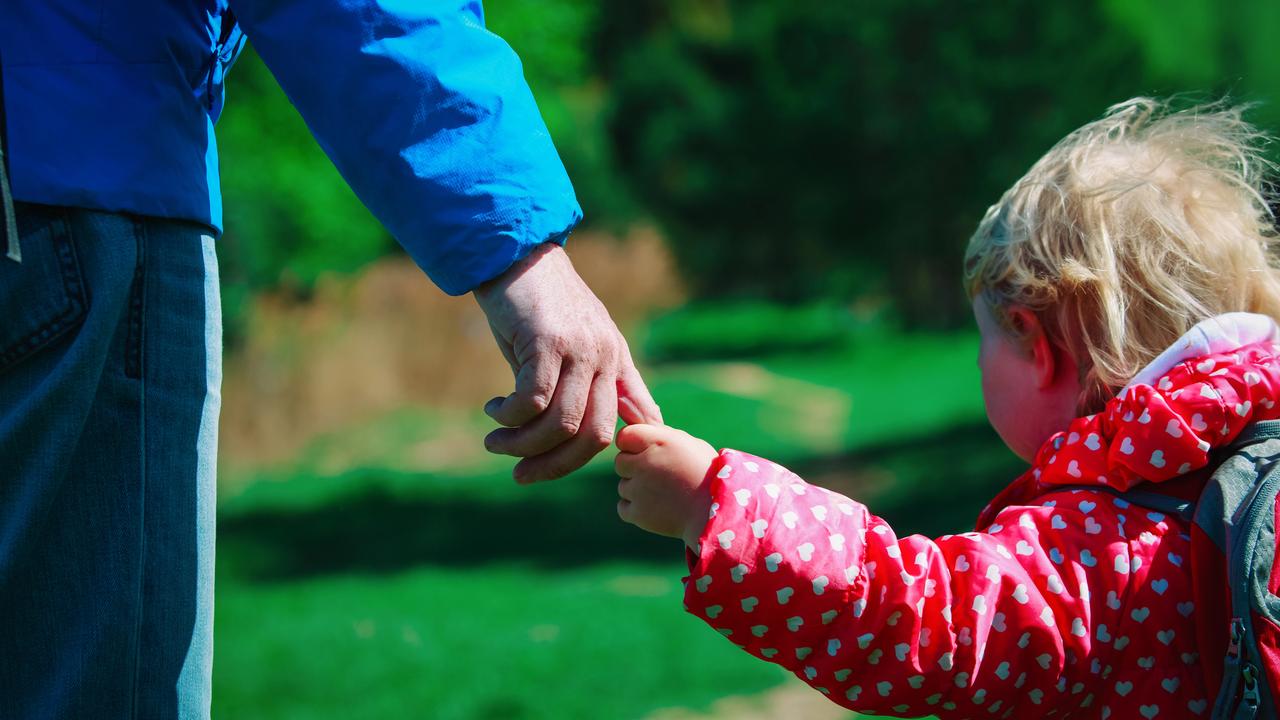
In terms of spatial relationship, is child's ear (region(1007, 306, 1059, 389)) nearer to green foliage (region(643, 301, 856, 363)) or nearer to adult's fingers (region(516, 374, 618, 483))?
adult's fingers (region(516, 374, 618, 483))

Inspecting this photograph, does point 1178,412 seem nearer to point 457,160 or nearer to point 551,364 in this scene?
point 551,364

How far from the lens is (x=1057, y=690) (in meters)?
1.71

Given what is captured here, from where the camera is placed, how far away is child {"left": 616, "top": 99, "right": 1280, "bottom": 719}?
1663 mm

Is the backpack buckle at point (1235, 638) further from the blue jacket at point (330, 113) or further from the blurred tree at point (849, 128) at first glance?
the blurred tree at point (849, 128)

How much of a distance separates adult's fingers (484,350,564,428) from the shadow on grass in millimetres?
5179

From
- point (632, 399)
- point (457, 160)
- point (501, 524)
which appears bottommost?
point (501, 524)

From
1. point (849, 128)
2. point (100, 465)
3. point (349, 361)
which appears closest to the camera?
point (100, 465)

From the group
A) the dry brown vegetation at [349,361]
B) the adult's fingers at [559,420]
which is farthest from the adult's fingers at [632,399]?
the dry brown vegetation at [349,361]

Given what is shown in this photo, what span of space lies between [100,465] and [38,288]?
23 cm

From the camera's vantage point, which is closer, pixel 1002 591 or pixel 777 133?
pixel 1002 591

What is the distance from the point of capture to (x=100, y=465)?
158 centimetres

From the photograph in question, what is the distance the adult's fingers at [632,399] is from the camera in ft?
5.93

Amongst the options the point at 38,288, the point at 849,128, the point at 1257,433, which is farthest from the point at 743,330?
the point at 38,288

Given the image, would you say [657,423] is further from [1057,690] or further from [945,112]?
[945,112]
